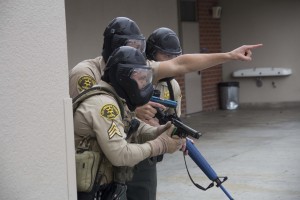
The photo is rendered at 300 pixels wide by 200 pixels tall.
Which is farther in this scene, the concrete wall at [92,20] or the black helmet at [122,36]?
the concrete wall at [92,20]

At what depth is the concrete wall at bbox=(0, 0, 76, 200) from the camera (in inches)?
101

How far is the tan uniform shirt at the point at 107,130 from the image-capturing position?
292 centimetres

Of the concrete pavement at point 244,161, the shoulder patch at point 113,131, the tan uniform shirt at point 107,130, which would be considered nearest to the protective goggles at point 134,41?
the tan uniform shirt at point 107,130

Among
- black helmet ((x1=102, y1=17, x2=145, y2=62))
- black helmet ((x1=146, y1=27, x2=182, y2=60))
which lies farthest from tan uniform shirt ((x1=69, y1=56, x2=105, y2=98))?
A: black helmet ((x1=146, y1=27, x2=182, y2=60))

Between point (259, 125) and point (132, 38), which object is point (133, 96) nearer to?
point (132, 38)

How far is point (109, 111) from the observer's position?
294 centimetres

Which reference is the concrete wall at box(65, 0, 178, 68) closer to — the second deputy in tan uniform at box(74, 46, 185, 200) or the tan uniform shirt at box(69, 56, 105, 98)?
the tan uniform shirt at box(69, 56, 105, 98)

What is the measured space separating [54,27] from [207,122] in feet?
31.9

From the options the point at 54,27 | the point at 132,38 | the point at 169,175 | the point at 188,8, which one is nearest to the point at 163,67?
the point at 132,38

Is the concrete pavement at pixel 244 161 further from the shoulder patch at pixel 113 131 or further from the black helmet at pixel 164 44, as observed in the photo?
the shoulder patch at pixel 113 131

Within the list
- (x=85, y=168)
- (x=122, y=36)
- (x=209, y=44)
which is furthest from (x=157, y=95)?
(x=209, y=44)

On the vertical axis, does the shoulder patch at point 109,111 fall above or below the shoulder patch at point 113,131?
above

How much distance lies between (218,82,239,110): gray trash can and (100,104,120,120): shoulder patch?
38.4 ft

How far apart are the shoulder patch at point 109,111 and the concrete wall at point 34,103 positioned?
21 cm
